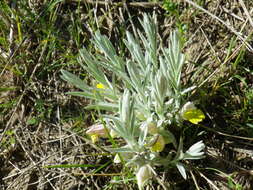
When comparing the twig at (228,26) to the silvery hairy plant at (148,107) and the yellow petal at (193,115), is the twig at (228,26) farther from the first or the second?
the yellow petal at (193,115)

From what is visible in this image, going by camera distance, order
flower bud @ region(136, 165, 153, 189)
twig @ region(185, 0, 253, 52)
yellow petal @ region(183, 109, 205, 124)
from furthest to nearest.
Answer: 1. twig @ region(185, 0, 253, 52)
2. yellow petal @ region(183, 109, 205, 124)
3. flower bud @ region(136, 165, 153, 189)

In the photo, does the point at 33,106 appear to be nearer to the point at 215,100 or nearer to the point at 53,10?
the point at 53,10

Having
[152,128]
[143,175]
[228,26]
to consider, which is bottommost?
[143,175]

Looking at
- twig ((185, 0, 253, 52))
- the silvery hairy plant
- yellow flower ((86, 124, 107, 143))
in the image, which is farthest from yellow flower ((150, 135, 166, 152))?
twig ((185, 0, 253, 52))

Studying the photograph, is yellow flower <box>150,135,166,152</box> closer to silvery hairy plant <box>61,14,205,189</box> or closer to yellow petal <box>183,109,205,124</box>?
silvery hairy plant <box>61,14,205,189</box>

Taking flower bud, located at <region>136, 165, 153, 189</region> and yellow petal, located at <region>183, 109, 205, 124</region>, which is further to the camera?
yellow petal, located at <region>183, 109, 205, 124</region>

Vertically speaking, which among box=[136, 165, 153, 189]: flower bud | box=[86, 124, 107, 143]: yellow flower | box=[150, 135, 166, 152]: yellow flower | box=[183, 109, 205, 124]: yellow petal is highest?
box=[86, 124, 107, 143]: yellow flower

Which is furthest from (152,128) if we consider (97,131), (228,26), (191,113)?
(228,26)

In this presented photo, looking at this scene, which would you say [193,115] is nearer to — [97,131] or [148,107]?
[148,107]

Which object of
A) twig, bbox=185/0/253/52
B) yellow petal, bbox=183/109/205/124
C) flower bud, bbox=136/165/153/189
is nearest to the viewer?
flower bud, bbox=136/165/153/189

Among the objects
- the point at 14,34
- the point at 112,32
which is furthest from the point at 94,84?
the point at 14,34

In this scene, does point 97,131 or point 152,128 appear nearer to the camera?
point 152,128

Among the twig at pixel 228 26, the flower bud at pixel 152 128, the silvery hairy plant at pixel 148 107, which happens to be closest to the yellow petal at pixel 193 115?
the silvery hairy plant at pixel 148 107

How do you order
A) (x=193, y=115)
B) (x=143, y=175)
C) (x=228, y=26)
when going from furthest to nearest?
(x=228, y=26) < (x=193, y=115) < (x=143, y=175)
